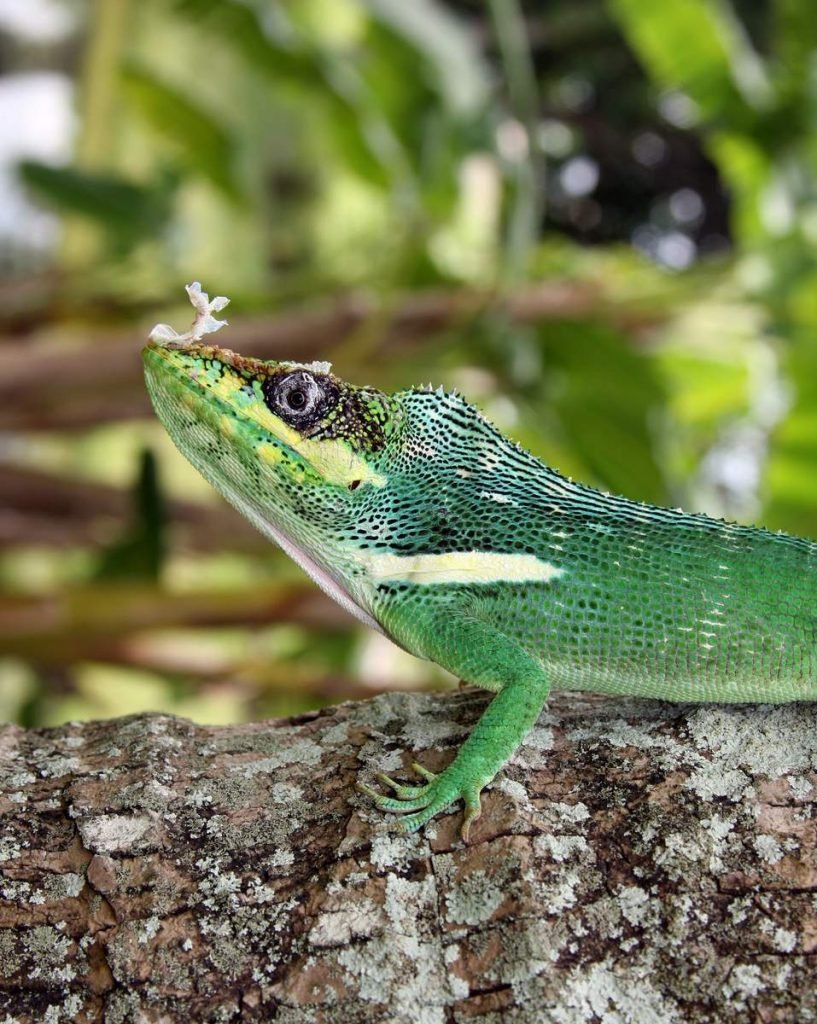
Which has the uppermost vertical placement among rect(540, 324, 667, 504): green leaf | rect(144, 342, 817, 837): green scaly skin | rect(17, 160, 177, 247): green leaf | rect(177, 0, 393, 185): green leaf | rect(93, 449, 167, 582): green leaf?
rect(177, 0, 393, 185): green leaf

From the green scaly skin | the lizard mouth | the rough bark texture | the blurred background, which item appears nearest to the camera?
the rough bark texture

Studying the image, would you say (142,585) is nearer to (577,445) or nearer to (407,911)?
(577,445)

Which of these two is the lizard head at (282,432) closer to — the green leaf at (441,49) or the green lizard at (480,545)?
the green lizard at (480,545)

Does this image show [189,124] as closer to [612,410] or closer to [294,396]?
[612,410]

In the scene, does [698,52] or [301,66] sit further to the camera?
[698,52]

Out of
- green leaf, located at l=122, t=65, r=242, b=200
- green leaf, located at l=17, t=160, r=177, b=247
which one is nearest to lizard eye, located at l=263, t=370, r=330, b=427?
green leaf, located at l=17, t=160, r=177, b=247

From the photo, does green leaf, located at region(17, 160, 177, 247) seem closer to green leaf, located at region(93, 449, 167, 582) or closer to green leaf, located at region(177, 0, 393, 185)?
green leaf, located at region(177, 0, 393, 185)

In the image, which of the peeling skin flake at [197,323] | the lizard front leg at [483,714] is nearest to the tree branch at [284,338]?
the peeling skin flake at [197,323]

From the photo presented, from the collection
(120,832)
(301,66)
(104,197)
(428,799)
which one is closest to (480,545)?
(428,799)
